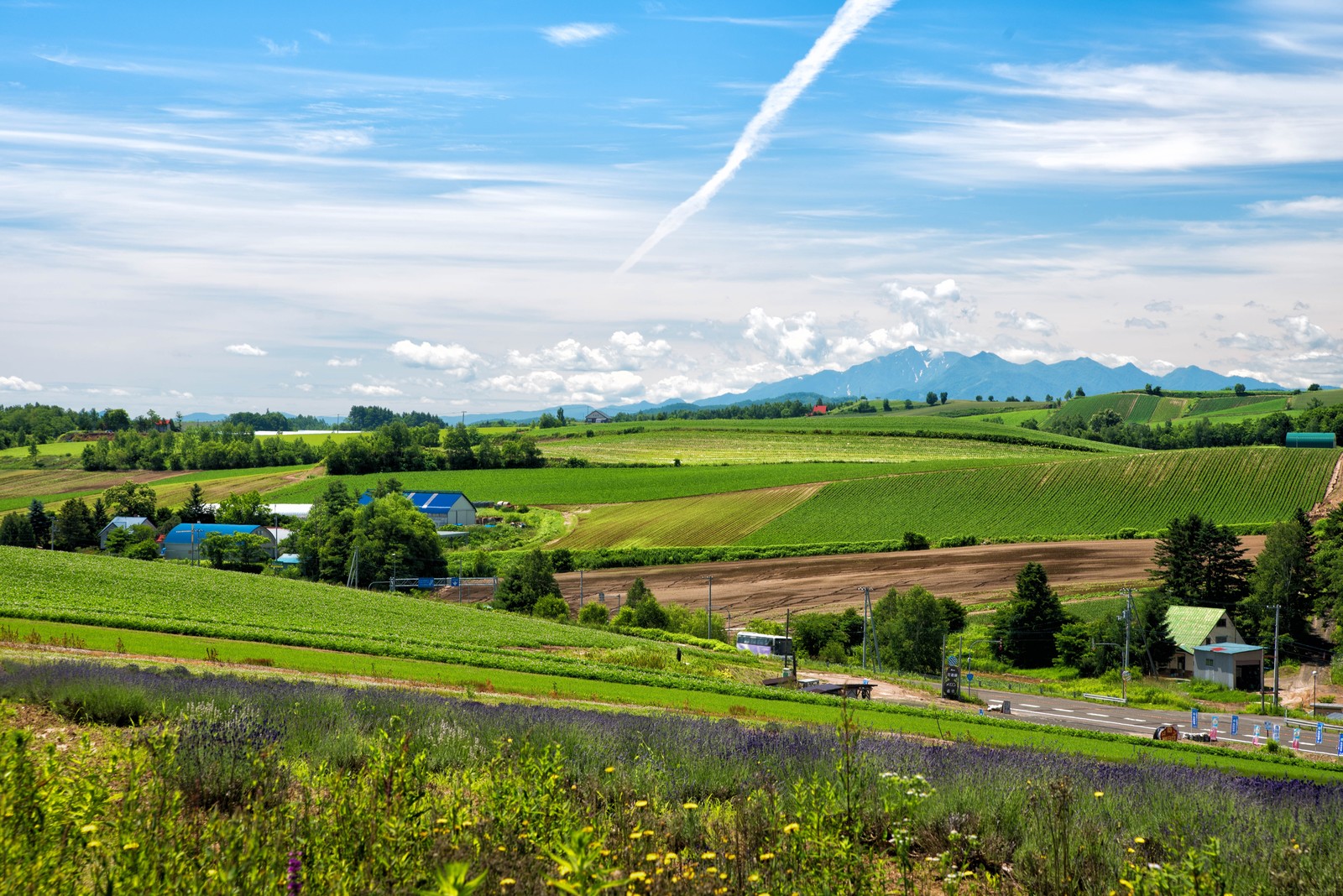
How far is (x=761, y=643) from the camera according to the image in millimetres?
61500

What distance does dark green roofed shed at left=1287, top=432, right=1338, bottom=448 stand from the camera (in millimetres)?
121375

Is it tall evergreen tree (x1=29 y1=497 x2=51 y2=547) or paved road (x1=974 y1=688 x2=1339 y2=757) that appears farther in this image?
tall evergreen tree (x1=29 y1=497 x2=51 y2=547)

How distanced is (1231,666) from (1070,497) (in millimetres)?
41973

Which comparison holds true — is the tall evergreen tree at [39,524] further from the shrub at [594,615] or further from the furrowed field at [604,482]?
the shrub at [594,615]

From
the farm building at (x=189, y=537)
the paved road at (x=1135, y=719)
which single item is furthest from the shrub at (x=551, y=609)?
the farm building at (x=189, y=537)

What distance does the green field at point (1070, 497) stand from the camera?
94125 millimetres

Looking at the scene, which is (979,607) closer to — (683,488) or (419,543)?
(419,543)

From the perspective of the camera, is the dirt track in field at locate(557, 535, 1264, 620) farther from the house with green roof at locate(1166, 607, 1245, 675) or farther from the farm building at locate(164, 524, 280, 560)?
the farm building at locate(164, 524, 280, 560)

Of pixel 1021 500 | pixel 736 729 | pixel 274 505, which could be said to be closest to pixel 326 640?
pixel 736 729

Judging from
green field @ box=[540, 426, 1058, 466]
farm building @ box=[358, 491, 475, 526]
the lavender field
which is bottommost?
farm building @ box=[358, 491, 475, 526]

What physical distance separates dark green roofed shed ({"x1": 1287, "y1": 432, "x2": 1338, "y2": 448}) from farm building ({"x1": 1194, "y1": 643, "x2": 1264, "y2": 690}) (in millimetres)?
72269

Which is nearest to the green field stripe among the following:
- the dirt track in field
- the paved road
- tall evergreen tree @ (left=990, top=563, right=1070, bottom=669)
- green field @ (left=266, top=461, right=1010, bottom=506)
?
the paved road

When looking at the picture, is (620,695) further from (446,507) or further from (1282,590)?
(446,507)

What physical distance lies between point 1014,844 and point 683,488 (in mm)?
113975
